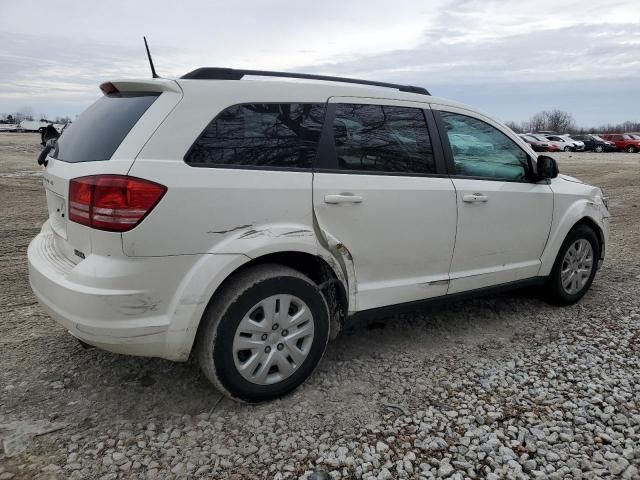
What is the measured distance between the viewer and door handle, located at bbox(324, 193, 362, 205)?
3.01 metres

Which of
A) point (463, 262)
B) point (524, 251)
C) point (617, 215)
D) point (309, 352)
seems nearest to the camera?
point (309, 352)

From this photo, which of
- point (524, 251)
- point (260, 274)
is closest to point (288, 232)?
point (260, 274)

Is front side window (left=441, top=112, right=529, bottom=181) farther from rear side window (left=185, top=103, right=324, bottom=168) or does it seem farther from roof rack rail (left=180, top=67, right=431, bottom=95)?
rear side window (left=185, top=103, right=324, bottom=168)

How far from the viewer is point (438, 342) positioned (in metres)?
3.87

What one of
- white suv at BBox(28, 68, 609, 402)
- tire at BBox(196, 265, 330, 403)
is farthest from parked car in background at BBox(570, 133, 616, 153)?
tire at BBox(196, 265, 330, 403)

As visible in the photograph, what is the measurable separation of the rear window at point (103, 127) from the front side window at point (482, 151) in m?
2.07

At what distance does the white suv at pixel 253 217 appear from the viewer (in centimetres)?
254

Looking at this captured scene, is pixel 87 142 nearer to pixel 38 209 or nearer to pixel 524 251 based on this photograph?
pixel 524 251

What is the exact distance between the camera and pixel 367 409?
2932 millimetres

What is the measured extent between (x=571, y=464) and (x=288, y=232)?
1.81m

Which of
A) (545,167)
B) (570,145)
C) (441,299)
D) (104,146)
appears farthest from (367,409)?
A: (570,145)

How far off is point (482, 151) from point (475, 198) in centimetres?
46

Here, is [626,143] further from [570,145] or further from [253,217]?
[253,217]

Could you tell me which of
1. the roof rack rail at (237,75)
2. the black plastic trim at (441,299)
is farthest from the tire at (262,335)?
the roof rack rail at (237,75)
